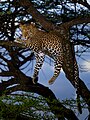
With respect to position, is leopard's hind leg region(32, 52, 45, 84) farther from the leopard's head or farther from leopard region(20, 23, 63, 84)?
the leopard's head

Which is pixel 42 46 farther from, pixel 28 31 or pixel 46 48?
pixel 28 31

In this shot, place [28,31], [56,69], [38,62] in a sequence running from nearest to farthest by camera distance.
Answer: [56,69], [38,62], [28,31]

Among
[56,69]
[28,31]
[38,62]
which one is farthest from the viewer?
[28,31]

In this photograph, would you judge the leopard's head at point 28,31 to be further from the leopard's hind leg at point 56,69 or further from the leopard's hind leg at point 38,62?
the leopard's hind leg at point 56,69

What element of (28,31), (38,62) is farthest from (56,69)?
(28,31)

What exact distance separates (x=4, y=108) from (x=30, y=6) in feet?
1.82

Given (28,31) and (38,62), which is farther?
(28,31)

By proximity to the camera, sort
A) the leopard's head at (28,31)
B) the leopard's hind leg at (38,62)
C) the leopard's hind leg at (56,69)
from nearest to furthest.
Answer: the leopard's hind leg at (56,69) < the leopard's hind leg at (38,62) < the leopard's head at (28,31)

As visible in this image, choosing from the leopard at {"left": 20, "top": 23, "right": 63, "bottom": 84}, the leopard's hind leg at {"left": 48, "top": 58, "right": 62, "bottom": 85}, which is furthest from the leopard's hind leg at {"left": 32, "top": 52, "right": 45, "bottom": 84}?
the leopard's hind leg at {"left": 48, "top": 58, "right": 62, "bottom": 85}

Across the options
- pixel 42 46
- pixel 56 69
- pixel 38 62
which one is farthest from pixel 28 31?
pixel 56 69

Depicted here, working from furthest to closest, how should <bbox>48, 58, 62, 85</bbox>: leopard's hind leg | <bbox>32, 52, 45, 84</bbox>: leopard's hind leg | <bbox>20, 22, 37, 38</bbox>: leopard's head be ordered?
<bbox>20, 22, 37, 38</bbox>: leopard's head, <bbox>32, 52, 45, 84</bbox>: leopard's hind leg, <bbox>48, 58, 62, 85</bbox>: leopard's hind leg

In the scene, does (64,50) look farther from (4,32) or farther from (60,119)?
(4,32)

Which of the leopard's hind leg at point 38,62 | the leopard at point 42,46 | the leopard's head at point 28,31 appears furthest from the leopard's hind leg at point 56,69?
the leopard's head at point 28,31

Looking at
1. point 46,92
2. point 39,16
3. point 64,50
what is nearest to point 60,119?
point 64,50
